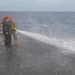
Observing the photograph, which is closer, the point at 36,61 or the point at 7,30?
the point at 36,61

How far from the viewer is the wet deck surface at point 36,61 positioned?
11578mm

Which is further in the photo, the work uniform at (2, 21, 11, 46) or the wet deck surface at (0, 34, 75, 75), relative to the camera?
the work uniform at (2, 21, 11, 46)

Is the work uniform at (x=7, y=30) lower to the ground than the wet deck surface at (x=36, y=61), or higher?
higher

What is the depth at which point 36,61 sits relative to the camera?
1359 centimetres

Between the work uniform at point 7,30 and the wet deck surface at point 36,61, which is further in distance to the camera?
the work uniform at point 7,30

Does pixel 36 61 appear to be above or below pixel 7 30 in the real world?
below

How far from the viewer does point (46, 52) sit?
16203mm

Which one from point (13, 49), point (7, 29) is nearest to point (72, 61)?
point (13, 49)

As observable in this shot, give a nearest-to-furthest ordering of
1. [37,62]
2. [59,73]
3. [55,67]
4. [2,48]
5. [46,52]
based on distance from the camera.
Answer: [59,73]
[55,67]
[37,62]
[46,52]
[2,48]

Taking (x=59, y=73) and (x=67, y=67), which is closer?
(x=59, y=73)

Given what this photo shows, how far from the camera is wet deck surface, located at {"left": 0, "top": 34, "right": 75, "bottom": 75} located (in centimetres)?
1158

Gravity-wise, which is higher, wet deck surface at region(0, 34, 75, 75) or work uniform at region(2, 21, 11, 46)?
work uniform at region(2, 21, 11, 46)

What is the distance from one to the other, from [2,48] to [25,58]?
3709 mm

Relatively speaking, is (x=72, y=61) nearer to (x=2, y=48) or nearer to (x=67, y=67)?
(x=67, y=67)
